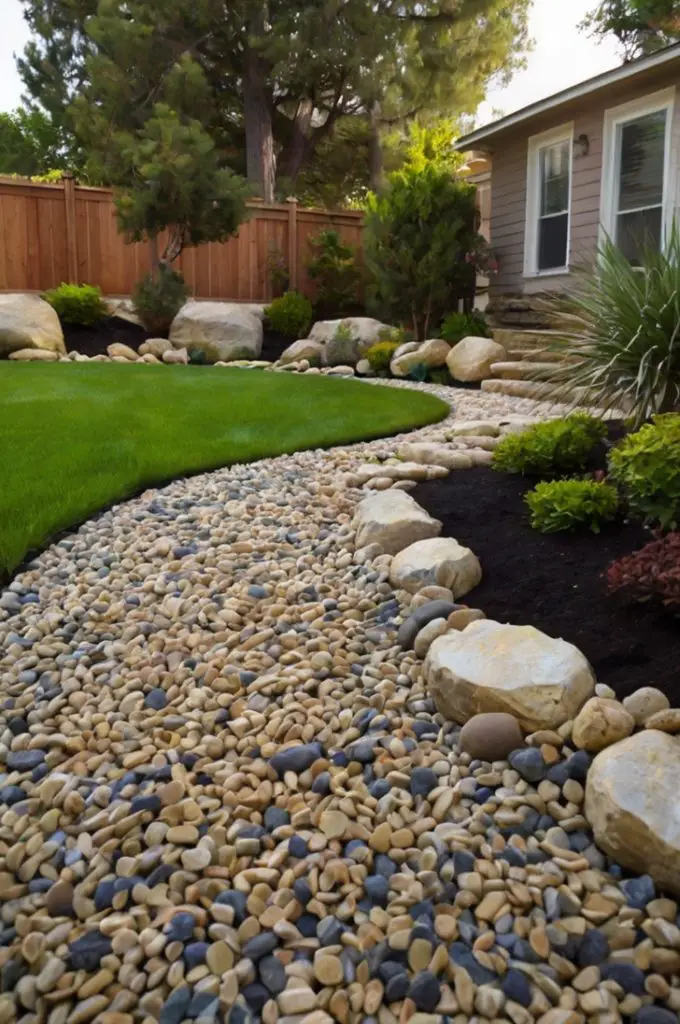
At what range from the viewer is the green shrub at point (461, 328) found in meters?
9.08

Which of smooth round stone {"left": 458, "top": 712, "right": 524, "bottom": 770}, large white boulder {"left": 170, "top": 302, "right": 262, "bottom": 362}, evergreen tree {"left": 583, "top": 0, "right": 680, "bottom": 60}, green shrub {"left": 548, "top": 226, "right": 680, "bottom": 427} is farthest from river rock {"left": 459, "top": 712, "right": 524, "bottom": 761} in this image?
evergreen tree {"left": 583, "top": 0, "right": 680, "bottom": 60}

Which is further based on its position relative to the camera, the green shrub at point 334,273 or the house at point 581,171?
the green shrub at point 334,273

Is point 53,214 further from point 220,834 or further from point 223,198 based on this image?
point 220,834

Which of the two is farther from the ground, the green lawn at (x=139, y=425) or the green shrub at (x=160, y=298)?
the green shrub at (x=160, y=298)

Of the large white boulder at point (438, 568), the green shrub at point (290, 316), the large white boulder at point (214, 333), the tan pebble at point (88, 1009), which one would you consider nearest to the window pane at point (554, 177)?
the green shrub at point (290, 316)

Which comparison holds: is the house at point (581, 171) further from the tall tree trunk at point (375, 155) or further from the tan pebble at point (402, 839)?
the tan pebble at point (402, 839)

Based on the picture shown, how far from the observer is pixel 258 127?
14156 mm

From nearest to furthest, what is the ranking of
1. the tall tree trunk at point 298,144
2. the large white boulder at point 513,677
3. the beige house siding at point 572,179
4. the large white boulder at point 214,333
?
the large white boulder at point 513,677 → the beige house siding at point 572,179 → the large white boulder at point 214,333 → the tall tree trunk at point 298,144

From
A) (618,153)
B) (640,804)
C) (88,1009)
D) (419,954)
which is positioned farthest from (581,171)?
(88,1009)

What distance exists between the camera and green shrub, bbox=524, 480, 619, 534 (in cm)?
286

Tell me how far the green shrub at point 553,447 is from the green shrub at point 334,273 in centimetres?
924

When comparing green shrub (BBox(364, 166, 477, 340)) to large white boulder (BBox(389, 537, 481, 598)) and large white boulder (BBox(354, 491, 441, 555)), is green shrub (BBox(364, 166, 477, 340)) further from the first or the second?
large white boulder (BBox(389, 537, 481, 598))

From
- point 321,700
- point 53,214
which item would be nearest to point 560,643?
point 321,700

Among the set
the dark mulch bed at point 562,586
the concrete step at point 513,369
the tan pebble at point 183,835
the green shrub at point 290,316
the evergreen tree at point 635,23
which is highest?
the evergreen tree at point 635,23
